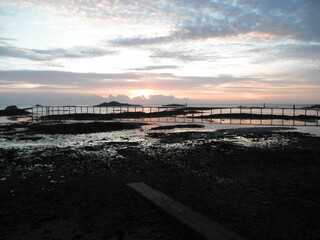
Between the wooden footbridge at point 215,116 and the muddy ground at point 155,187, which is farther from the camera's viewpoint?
the wooden footbridge at point 215,116

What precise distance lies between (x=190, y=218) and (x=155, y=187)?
2.40m

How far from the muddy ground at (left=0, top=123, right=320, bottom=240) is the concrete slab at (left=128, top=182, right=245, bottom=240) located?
0.59ft

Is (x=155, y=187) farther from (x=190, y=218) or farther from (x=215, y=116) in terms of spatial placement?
(x=215, y=116)

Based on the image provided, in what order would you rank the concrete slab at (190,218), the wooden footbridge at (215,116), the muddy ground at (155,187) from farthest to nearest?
the wooden footbridge at (215,116)
the muddy ground at (155,187)
the concrete slab at (190,218)

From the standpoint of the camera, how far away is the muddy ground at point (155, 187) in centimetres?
479

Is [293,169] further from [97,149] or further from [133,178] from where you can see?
[97,149]

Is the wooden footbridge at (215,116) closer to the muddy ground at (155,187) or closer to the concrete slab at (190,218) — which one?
the muddy ground at (155,187)

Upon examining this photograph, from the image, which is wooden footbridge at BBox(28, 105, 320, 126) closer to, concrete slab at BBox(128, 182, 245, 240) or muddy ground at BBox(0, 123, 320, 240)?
muddy ground at BBox(0, 123, 320, 240)

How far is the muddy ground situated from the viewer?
479 cm

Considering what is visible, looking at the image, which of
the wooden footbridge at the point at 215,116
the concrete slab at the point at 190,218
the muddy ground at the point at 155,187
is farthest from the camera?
the wooden footbridge at the point at 215,116

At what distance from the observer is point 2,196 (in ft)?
21.1

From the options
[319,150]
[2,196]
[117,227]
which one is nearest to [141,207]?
[117,227]

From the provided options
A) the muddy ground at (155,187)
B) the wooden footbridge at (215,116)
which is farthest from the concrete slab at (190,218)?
the wooden footbridge at (215,116)

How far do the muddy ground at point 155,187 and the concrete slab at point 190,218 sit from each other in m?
0.18
